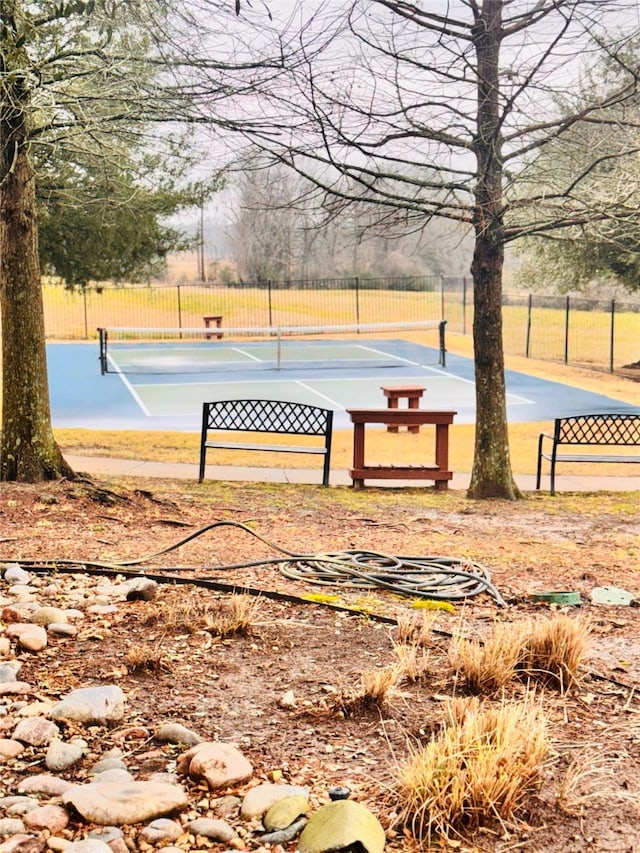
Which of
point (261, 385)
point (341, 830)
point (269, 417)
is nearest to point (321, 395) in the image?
point (261, 385)

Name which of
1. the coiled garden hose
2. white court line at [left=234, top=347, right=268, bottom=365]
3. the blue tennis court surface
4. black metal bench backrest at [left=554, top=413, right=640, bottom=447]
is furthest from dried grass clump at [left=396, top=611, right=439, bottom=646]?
white court line at [left=234, top=347, right=268, bottom=365]

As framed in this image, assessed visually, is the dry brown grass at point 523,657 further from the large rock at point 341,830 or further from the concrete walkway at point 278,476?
the concrete walkway at point 278,476

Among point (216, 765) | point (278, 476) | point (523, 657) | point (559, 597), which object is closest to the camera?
point (216, 765)

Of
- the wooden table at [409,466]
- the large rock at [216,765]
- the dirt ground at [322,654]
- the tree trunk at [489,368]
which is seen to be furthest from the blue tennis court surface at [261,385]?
the large rock at [216,765]

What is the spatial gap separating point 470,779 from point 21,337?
8026 millimetres

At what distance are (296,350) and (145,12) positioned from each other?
30066mm

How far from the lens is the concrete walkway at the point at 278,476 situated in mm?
14359

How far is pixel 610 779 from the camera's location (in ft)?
11.3

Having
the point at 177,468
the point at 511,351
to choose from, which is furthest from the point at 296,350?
the point at 177,468

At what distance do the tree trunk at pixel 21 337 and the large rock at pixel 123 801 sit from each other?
24.0ft

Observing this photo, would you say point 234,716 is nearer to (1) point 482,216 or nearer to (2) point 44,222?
(1) point 482,216

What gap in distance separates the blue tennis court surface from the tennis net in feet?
0.22

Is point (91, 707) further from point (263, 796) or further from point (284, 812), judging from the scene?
point (284, 812)

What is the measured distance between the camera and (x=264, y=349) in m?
38.9
